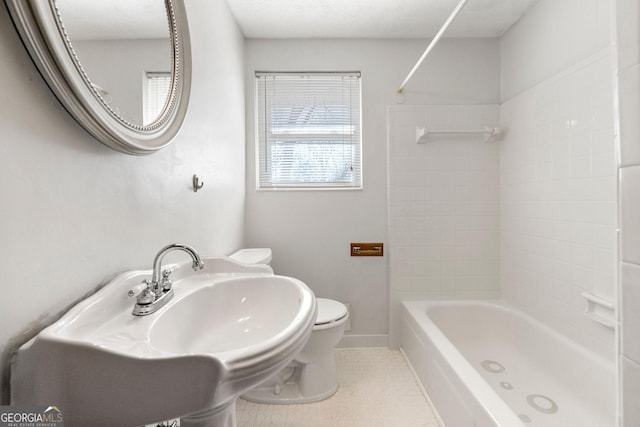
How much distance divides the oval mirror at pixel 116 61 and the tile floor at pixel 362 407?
1.35 meters

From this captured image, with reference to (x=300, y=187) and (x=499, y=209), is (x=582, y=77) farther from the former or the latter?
(x=300, y=187)

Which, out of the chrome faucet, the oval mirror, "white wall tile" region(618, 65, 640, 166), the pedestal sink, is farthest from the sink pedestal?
"white wall tile" region(618, 65, 640, 166)

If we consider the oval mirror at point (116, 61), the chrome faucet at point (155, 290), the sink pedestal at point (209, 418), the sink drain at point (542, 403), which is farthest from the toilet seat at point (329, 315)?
the oval mirror at point (116, 61)

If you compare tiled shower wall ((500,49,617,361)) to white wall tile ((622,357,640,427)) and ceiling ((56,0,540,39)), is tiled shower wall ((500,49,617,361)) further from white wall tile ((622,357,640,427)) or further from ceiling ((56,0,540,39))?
white wall tile ((622,357,640,427))

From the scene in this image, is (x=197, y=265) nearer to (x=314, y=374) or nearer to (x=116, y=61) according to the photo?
(x=116, y=61)

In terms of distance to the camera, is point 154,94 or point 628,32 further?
point 154,94

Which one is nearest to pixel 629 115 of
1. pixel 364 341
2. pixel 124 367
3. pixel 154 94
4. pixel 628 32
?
pixel 628 32

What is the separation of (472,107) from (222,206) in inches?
72.9

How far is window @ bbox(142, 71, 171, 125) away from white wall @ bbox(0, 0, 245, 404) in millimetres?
125

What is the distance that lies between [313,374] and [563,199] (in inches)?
64.5

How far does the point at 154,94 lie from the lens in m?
0.89

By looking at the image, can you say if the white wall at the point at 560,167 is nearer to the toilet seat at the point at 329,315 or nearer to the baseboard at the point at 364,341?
the baseboard at the point at 364,341

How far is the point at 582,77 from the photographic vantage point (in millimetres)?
1344

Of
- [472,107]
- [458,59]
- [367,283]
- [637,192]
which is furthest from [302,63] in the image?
[637,192]
